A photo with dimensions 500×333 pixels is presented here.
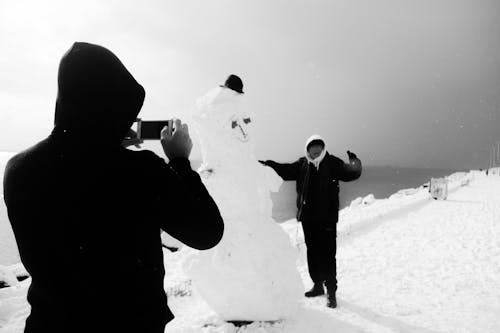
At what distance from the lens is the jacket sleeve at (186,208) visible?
1.25 meters

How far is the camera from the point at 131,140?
4.99 feet

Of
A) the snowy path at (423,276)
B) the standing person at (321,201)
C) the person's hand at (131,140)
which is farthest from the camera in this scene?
the standing person at (321,201)

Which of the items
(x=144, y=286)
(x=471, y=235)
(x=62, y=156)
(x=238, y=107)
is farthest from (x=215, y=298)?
(x=471, y=235)

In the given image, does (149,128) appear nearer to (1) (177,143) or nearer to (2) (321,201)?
(1) (177,143)

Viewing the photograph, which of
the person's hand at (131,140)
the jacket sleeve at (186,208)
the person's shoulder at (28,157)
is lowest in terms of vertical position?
the jacket sleeve at (186,208)

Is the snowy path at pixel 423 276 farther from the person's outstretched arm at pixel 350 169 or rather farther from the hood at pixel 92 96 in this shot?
the hood at pixel 92 96

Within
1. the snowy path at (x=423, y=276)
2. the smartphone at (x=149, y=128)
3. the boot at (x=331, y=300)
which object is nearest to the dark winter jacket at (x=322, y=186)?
the boot at (x=331, y=300)

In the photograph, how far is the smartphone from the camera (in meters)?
1.58

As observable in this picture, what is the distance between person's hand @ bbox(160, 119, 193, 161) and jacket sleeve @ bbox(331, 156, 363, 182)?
3741 mm

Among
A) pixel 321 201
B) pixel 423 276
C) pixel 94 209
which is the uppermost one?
pixel 94 209

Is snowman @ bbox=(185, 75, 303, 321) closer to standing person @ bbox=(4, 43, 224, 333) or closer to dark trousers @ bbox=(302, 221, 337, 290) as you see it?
dark trousers @ bbox=(302, 221, 337, 290)

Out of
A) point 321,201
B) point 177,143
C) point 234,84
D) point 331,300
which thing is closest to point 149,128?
point 177,143

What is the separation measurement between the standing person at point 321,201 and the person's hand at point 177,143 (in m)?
3.53

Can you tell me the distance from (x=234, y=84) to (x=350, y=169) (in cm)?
202
